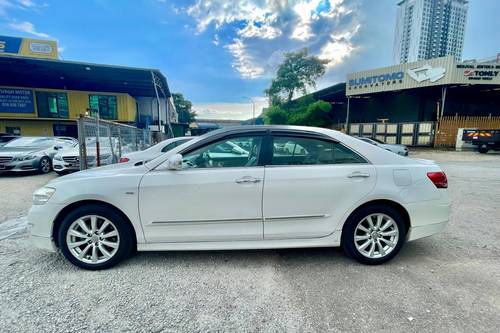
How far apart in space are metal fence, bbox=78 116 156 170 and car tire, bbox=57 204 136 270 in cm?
403

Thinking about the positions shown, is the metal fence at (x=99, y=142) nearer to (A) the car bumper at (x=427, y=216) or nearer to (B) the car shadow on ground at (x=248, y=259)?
(B) the car shadow on ground at (x=248, y=259)

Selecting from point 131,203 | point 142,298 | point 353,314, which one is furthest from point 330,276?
point 131,203

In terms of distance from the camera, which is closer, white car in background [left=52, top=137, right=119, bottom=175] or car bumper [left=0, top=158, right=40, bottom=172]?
white car in background [left=52, top=137, right=119, bottom=175]

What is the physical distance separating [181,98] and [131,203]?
2736 inches

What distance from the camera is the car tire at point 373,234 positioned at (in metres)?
2.80

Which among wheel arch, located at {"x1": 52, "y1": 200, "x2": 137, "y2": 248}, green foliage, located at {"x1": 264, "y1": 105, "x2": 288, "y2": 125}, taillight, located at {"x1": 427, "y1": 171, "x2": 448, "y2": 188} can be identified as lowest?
wheel arch, located at {"x1": 52, "y1": 200, "x2": 137, "y2": 248}

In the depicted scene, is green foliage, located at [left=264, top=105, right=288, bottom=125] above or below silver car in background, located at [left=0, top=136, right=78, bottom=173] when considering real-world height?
above

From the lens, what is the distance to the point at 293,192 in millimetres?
2666

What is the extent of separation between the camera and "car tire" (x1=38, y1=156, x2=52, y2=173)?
29.4ft

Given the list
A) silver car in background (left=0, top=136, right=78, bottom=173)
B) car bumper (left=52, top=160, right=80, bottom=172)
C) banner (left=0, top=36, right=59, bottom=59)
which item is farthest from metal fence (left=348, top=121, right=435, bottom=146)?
banner (left=0, top=36, right=59, bottom=59)

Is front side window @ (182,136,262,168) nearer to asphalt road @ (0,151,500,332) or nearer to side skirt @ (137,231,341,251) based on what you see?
side skirt @ (137,231,341,251)

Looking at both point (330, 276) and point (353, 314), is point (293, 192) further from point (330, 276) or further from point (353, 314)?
point (353, 314)

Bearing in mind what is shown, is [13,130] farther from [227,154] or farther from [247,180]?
[247,180]

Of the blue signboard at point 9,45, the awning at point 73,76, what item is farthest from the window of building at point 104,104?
the blue signboard at point 9,45
